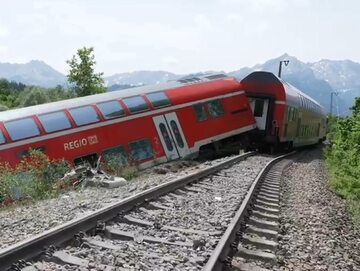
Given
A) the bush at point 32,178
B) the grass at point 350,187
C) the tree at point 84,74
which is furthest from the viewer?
the tree at point 84,74

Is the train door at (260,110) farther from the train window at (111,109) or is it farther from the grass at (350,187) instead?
the train window at (111,109)

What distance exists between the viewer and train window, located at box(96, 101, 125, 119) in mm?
15961

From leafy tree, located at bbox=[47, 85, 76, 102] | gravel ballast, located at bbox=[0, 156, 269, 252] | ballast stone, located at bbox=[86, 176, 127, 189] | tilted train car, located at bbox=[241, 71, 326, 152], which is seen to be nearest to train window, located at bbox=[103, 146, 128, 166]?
ballast stone, located at bbox=[86, 176, 127, 189]

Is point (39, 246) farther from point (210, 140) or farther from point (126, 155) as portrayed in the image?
point (210, 140)

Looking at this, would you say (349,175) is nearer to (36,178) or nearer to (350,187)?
(350,187)

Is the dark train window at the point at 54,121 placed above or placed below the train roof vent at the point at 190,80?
below

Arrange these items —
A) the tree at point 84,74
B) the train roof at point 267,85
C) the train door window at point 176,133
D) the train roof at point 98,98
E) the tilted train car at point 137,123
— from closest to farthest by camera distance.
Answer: the tilted train car at point 137,123 < the train roof at point 98,98 < the train door window at point 176,133 < the train roof at point 267,85 < the tree at point 84,74

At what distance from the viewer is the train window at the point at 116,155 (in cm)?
1537

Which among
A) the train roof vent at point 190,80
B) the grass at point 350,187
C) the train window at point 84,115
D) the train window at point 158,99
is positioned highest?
the train roof vent at point 190,80

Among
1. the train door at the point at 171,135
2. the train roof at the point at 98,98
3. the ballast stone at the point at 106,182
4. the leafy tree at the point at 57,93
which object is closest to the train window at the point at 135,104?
the train roof at the point at 98,98

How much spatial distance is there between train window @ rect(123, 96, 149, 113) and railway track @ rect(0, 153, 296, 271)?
25.0 ft

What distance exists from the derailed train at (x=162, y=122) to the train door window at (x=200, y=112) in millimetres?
38

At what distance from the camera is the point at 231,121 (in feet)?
69.8

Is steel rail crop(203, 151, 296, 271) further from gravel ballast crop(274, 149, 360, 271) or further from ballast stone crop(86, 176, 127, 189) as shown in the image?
ballast stone crop(86, 176, 127, 189)
